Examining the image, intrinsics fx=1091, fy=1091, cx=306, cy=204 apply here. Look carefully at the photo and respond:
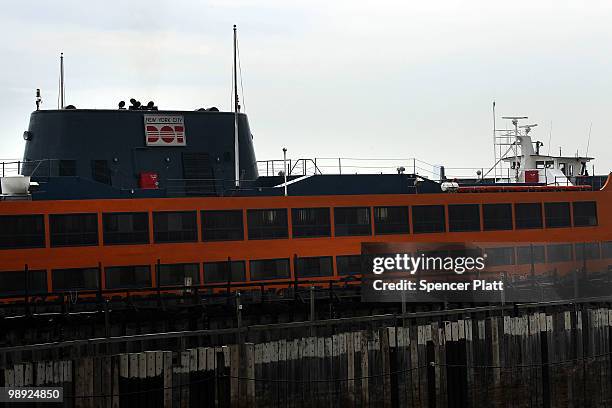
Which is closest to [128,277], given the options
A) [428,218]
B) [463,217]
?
[428,218]

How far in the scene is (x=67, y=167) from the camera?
55.1 metres

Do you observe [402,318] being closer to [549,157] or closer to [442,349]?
[442,349]

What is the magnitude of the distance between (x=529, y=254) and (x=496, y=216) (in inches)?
121

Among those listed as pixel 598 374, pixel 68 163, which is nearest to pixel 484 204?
pixel 598 374

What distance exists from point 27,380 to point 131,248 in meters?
20.9

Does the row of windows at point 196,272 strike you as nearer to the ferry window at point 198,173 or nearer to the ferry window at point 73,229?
the ferry window at point 73,229

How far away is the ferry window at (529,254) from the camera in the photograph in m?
59.4

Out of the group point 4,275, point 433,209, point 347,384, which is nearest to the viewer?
point 347,384

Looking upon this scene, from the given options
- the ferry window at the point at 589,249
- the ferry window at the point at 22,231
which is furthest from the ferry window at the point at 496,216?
the ferry window at the point at 22,231

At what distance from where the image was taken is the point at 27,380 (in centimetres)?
3092

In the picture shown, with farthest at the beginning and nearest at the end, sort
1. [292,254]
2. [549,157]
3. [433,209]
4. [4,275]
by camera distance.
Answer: [549,157] → [433,209] → [292,254] → [4,275]

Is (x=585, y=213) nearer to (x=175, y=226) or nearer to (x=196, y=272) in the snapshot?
(x=196, y=272)

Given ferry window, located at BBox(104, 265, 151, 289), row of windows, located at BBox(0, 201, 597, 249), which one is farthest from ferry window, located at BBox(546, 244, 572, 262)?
ferry window, located at BBox(104, 265, 151, 289)

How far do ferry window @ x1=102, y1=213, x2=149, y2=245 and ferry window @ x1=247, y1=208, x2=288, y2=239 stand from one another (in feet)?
17.7
